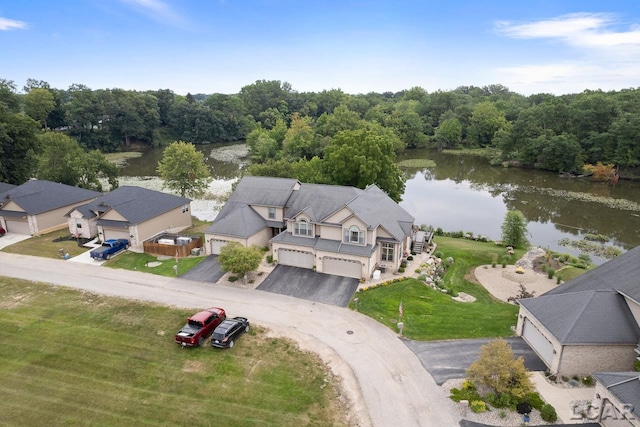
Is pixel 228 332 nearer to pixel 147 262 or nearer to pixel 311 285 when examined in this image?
pixel 311 285

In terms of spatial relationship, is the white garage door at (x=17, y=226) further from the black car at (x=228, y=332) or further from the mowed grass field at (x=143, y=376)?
the black car at (x=228, y=332)

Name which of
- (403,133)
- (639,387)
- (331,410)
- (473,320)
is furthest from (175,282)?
(403,133)

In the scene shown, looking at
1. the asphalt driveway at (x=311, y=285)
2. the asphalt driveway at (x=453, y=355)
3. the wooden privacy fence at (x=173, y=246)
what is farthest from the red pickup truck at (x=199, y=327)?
the wooden privacy fence at (x=173, y=246)

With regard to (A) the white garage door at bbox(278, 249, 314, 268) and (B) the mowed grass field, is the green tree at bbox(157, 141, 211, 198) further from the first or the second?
(B) the mowed grass field

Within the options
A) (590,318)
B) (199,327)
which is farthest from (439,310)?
(199,327)

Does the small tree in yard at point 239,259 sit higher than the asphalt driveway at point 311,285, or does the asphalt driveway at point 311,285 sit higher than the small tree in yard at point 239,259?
the small tree in yard at point 239,259

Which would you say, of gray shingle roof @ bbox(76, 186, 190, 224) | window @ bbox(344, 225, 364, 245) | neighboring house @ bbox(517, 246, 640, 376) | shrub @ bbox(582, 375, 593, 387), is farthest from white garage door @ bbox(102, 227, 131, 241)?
shrub @ bbox(582, 375, 593, 387)

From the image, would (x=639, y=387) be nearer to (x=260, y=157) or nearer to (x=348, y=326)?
(x=348, y=326)
